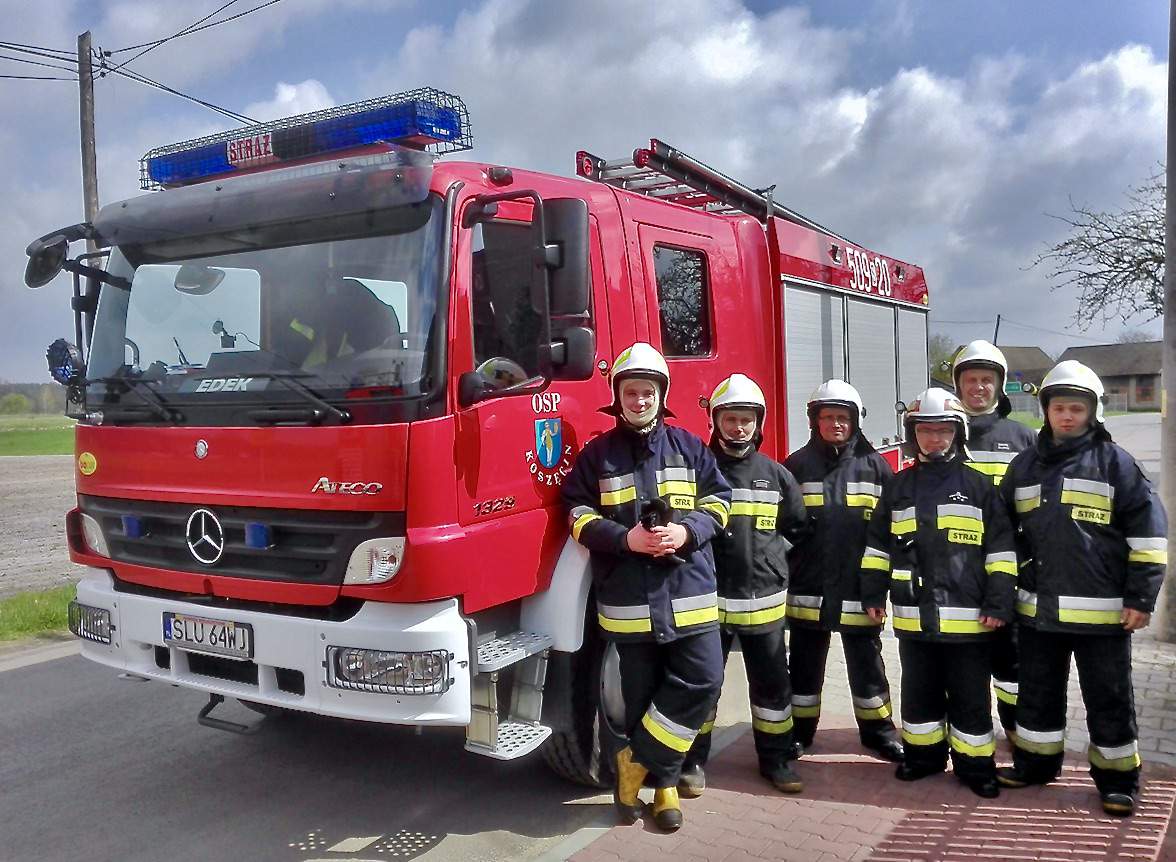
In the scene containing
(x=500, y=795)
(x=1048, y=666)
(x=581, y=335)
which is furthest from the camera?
(x=500, y=795)

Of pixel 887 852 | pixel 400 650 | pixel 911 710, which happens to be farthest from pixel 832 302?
pixel 400 650

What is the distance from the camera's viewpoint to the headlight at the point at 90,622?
3996 mm

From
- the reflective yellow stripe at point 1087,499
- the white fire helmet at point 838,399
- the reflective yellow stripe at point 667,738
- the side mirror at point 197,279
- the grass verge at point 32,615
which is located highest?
the side mirror at point 197,279

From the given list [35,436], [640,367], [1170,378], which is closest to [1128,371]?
[35,436]

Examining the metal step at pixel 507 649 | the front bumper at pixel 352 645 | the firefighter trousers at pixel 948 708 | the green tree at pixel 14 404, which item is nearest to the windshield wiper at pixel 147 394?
the front bumper at pixel 352 645

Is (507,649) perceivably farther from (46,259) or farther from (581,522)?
(46,259)

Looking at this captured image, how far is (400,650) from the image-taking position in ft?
10.7

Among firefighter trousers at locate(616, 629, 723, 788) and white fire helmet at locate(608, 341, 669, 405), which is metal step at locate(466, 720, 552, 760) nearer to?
firefighter trousers at locate(616, 629, 723, 788)

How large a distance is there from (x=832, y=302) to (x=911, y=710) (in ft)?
9.47

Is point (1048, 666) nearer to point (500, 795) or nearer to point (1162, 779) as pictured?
point (1162, 779)

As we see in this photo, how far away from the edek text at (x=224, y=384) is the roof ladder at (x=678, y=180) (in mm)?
2532

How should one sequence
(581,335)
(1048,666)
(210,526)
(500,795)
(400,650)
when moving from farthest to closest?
(500,795) → (1048,666) → (210,526) → (581,335) → (400,650)

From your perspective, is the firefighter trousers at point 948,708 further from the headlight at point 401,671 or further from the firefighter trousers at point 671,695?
the headlight at point 401,671

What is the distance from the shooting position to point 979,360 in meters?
4.58
